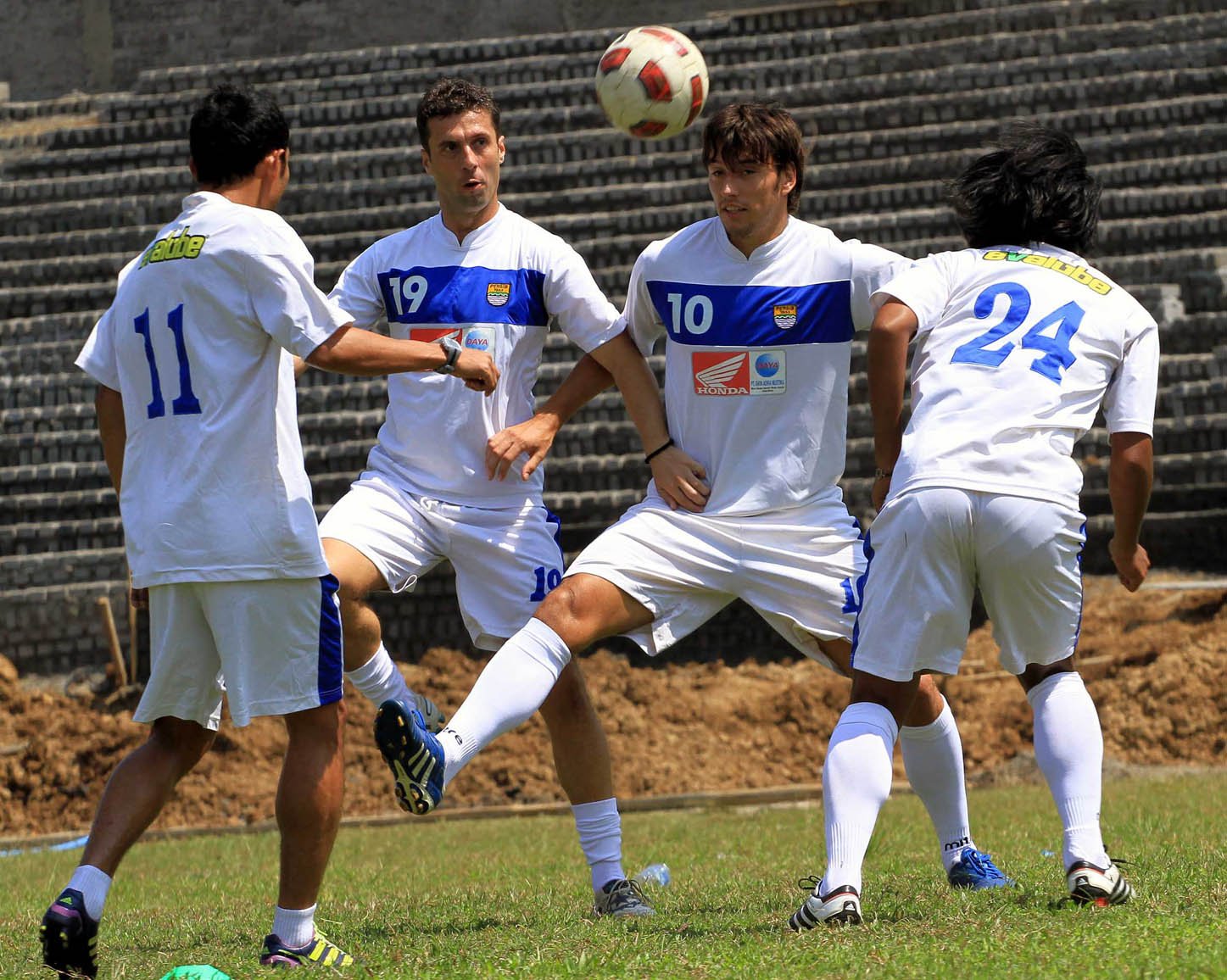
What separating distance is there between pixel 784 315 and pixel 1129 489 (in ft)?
4.60

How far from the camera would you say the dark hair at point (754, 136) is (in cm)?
555

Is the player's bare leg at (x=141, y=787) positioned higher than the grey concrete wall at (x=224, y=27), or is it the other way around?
the grey concrete wall at (x=224, y=27)

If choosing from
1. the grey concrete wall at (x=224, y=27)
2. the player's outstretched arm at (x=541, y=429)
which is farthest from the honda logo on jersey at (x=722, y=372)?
the grey concrete wall at (x=224, y=27)

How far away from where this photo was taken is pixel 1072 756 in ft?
15.8

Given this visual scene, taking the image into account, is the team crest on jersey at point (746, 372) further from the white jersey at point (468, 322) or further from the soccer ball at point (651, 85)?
the soccer ball at point (651, 85)

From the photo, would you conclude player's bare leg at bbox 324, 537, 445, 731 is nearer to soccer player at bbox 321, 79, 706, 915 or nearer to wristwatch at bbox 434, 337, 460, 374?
soccer player at bbox 321, 79, 706, 915

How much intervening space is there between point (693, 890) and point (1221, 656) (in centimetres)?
900

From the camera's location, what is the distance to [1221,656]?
1380 centimetres

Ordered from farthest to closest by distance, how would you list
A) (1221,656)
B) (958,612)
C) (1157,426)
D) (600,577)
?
(1157,426) → (1221,656) → (600,577) → (958,612)

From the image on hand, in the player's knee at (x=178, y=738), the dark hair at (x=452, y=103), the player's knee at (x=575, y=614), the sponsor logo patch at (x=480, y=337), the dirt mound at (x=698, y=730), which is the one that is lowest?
the dirt mound at (x=698, y=730)

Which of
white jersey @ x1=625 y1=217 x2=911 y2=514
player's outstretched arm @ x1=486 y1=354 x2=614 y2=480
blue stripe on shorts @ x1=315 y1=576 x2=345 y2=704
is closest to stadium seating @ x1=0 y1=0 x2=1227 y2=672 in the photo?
player's outstretched arm @ x1=486 y1=354 x2=614 y2=480

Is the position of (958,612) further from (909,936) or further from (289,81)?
(289,81)

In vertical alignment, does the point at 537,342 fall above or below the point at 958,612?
above

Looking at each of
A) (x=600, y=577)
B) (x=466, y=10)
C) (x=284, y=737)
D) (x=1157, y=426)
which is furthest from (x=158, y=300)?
(x=466, y=10)
